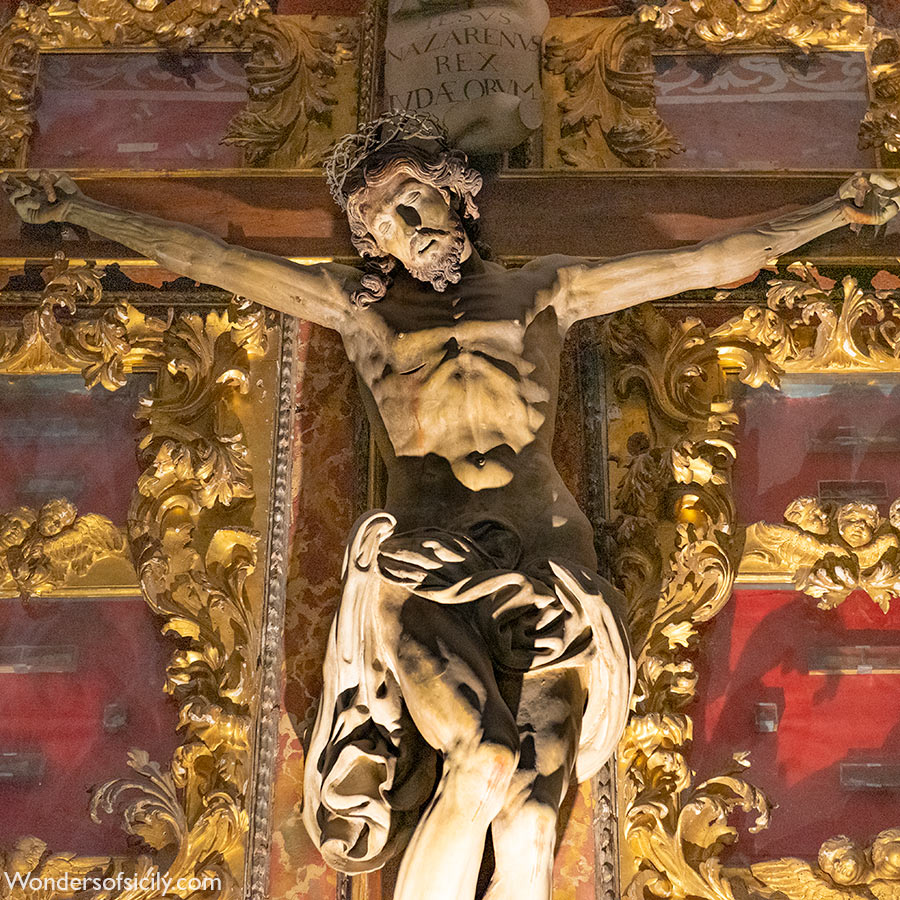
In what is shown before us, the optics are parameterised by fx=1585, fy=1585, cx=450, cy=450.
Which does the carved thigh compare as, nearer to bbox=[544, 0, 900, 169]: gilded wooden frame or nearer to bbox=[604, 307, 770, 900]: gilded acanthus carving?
bbox=[604, 307, 770, 900]: gilded acanthus carving

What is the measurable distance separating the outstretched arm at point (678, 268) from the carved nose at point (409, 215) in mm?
505

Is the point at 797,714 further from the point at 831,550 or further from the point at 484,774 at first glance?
the point at 484,774

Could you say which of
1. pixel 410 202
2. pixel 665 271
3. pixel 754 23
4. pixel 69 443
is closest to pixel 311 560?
pixel 69 443

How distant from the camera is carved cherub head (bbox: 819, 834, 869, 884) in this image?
4.64 m

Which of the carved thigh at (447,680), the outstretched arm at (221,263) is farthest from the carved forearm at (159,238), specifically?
the carved thigh at (447,680)

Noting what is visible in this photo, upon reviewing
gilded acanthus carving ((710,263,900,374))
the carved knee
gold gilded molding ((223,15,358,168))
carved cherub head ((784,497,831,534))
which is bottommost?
the carved knee

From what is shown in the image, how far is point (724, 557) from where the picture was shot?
199 inches

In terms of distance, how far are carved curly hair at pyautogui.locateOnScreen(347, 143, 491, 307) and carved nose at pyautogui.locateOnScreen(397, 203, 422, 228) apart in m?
0.09

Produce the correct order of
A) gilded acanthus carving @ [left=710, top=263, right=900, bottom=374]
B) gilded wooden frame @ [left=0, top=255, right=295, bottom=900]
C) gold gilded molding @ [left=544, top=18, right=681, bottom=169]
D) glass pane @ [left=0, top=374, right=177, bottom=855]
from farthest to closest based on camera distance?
gold gilded molding @ [left=544, top=18, right=681, bottom=169]
gilded acanthus carving @ [left=710, top=263, right=900, bottom=374]
glass pane @ [left=0, top=374, right=177, bottom=855]
gilded wooden frame @ [left=0, top=255, right=295, bottom=900]

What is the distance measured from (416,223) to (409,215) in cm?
3

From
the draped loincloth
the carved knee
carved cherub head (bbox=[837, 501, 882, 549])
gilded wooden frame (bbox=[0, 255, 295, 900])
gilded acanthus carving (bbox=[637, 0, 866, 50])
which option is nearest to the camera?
the carved knee

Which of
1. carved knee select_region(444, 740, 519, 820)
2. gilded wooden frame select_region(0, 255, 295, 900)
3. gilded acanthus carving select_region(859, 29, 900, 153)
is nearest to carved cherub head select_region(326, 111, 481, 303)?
gilded wooden frame select_region(0, 255, 295, 900)

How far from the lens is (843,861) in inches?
183

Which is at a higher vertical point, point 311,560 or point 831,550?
point 831,550
